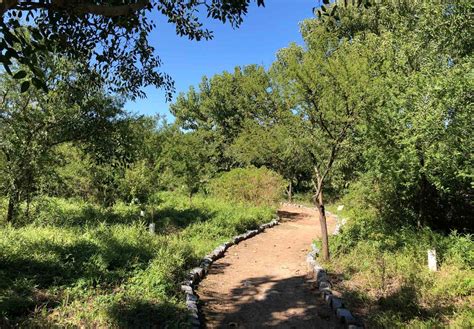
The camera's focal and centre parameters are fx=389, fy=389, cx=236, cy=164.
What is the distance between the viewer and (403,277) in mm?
7098

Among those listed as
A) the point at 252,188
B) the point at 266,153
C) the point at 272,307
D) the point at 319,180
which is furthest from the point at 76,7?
the point at 266,153

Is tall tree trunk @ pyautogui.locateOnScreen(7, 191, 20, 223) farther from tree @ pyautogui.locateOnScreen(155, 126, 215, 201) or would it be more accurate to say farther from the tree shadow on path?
the tree shadow on path

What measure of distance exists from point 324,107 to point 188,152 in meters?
9.88

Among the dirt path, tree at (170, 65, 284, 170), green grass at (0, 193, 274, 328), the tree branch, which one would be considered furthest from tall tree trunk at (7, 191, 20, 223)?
tree at (170, 65, 284, 170)

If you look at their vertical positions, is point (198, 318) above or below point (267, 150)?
below

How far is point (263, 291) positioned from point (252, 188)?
11.8m

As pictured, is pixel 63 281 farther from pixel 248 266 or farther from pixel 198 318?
pixel 248 266

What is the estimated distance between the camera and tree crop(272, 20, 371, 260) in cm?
805

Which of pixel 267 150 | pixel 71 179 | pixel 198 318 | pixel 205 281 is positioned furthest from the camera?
pixel 267 150

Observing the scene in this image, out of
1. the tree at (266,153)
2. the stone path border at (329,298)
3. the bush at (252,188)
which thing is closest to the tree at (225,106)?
the tree at (266,153)

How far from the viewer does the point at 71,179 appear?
15492mm

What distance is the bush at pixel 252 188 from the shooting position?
63.3 ft

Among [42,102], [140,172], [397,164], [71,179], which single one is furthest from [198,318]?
[71,179]

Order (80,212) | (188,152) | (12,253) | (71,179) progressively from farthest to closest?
(188,152), (71,179), (80,212), (12,253)
